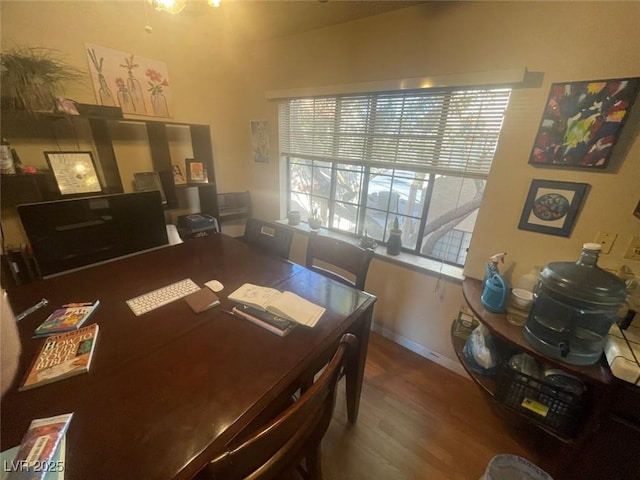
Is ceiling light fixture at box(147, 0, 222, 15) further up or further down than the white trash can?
further up

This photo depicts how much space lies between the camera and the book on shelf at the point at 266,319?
3.00ft

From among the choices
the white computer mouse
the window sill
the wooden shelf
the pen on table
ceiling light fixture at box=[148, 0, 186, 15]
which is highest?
ceiling light fixture at box=[148, 0, 186, 15]

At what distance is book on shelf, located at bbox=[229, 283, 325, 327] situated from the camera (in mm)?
961

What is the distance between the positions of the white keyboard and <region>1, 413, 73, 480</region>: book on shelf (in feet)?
1.38

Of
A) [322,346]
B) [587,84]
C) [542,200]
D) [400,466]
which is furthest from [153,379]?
[587,84]

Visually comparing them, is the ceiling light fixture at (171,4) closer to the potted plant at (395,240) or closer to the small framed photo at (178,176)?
the small framed photo at (178,176)

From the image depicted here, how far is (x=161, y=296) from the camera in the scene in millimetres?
1082

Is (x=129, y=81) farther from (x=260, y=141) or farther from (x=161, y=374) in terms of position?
(x=161, y=374)

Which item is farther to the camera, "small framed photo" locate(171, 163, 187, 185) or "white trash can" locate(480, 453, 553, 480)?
"small framed photo" locate(171, 163, 187, 185)

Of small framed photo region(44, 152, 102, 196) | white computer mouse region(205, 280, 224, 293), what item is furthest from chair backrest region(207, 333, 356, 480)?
small framed photo region(44, 152, 102, 196)

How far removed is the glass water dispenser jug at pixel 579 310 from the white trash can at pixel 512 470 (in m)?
0.55

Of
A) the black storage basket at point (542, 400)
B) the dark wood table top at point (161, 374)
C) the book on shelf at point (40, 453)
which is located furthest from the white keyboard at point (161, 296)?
the black storage basket at point (542, 400)

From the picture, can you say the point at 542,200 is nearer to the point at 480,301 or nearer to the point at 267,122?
the point at 480,301

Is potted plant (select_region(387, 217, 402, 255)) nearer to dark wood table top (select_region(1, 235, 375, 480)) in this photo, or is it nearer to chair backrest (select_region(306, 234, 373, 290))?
chair backrest (select_region(306, 234, 373, 290))
